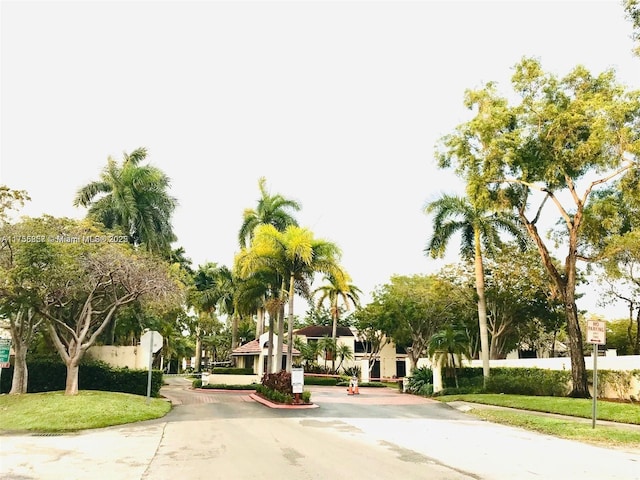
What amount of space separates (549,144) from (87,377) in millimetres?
24094

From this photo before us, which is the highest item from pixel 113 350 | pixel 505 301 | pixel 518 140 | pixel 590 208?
pixel 518 140

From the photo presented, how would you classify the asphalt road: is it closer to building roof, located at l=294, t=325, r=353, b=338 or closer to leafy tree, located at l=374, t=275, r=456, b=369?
leafy tree, located at l=374, t=275, r=456, b=369

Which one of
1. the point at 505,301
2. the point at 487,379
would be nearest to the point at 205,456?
the point at 487,379

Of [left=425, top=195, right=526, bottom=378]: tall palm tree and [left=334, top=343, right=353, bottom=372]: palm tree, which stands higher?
[left=425, top=195, right=526, bottom=378]: tall palm tree

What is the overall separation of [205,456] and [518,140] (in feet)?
65.3

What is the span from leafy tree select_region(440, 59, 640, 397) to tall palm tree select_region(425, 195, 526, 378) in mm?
5148

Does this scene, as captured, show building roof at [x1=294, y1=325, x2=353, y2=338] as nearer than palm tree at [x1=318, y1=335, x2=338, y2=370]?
No

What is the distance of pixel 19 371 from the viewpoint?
2305 centimetres

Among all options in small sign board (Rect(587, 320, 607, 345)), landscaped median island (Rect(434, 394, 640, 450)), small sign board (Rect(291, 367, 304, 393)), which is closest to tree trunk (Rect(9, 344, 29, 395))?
small sign board (Rect(291, 367, 304, 393))

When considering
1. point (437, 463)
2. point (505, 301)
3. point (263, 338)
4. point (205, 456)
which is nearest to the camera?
point (437, 463)

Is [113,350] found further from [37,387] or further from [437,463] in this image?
[437,463]

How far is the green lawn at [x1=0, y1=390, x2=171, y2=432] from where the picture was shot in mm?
15688

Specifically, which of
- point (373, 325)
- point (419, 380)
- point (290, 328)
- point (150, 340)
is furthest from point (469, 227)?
point (150, 340)

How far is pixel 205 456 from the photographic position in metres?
11.0
